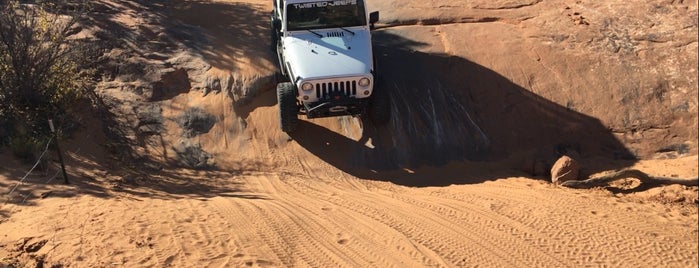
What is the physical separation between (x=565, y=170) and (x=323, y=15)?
4.45 metres

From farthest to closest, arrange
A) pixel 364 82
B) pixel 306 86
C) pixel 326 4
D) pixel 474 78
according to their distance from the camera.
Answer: pixel 474 78 < pixel 326 4 < pixel 364 82 < pixel 306 86

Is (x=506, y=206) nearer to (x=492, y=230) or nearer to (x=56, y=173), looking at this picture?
(x=492, y=230)

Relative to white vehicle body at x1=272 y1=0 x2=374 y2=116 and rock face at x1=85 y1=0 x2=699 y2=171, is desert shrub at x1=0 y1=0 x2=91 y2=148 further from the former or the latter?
white vehicle body at x1=272 y1=0 x2=374 y2=116

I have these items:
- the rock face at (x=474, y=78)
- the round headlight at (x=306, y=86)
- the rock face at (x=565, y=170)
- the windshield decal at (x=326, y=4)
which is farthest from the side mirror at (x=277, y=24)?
the rock face at (x=565, y=170)

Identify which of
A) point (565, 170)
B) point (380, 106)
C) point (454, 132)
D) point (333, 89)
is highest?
point (333, 89)

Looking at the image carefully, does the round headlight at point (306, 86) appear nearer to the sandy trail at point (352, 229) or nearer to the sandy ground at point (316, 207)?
the sandy ground at point (316, 207)

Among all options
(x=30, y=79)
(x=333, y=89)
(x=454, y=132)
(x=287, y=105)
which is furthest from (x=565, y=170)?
(x=30, y=79)

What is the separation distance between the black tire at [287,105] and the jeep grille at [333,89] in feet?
1.71

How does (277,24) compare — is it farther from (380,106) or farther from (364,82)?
(380,106)

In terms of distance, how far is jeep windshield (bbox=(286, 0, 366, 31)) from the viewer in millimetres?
9383

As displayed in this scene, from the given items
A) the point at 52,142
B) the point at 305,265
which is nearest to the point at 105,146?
the point at 52,142

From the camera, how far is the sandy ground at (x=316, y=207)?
6.19m

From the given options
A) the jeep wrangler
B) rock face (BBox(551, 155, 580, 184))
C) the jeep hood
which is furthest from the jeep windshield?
rock face (BBox(551, 155, 580, 184))

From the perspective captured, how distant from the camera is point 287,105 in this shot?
8953mm
